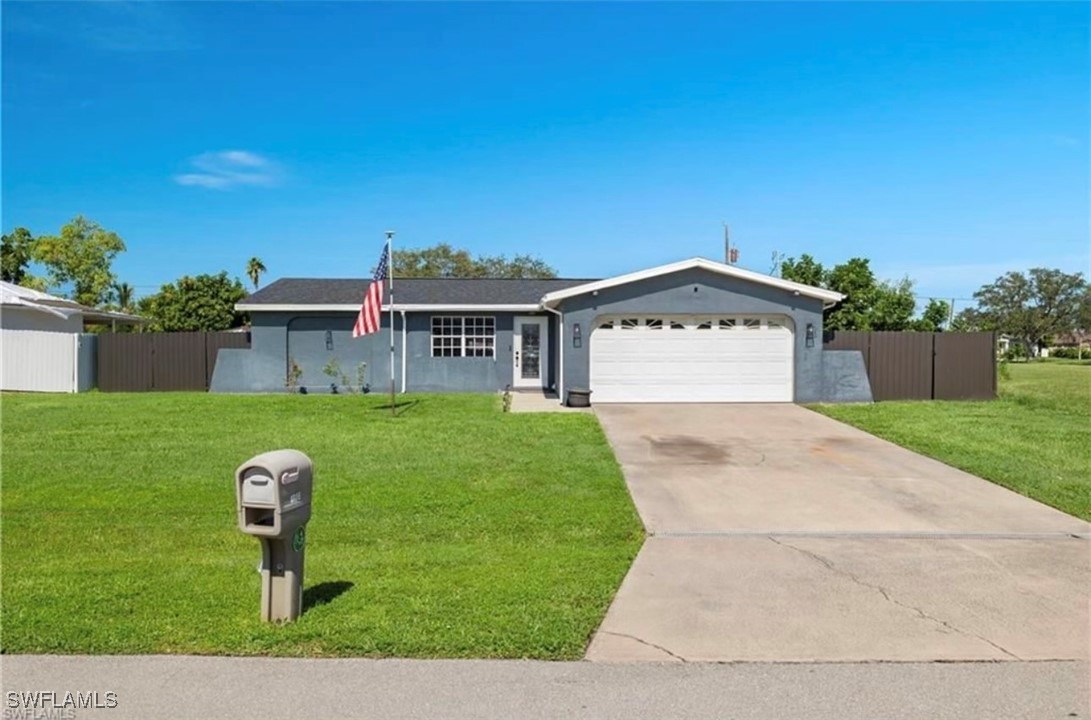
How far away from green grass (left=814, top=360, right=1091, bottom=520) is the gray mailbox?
739 cm

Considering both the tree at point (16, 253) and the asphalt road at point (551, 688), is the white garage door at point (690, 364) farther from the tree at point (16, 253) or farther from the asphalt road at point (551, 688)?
the tree at point (16, 253)

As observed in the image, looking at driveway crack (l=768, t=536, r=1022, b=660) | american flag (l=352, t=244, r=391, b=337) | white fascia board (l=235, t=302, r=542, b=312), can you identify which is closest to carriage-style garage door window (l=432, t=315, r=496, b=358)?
white fascia board (l=235, t=302, r=542, b=312)

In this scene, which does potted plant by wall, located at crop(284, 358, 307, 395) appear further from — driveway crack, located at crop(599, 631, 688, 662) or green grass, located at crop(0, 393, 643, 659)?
driveway crack, located at crop(599, 631, 688, 662)

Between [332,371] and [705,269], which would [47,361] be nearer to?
[332,371]

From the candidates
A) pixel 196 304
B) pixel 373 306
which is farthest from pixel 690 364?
pixel 196 304

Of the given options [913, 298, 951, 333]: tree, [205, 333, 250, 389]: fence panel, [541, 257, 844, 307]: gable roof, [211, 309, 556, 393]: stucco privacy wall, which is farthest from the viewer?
[913, 298, 951, 333]: tree

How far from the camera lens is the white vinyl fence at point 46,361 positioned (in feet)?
69.7

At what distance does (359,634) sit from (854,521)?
5107 mm

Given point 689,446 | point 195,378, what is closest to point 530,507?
point 689,446

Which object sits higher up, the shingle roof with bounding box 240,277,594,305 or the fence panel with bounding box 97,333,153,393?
the shingle roof with bounding box 240,277,594,305

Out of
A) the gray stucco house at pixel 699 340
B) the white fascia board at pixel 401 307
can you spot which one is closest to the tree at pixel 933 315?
the gray stucco house at pixel 699 340

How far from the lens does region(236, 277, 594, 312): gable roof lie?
21.8 meters

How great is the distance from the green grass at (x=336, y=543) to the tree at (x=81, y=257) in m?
36.9

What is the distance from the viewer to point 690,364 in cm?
1880
